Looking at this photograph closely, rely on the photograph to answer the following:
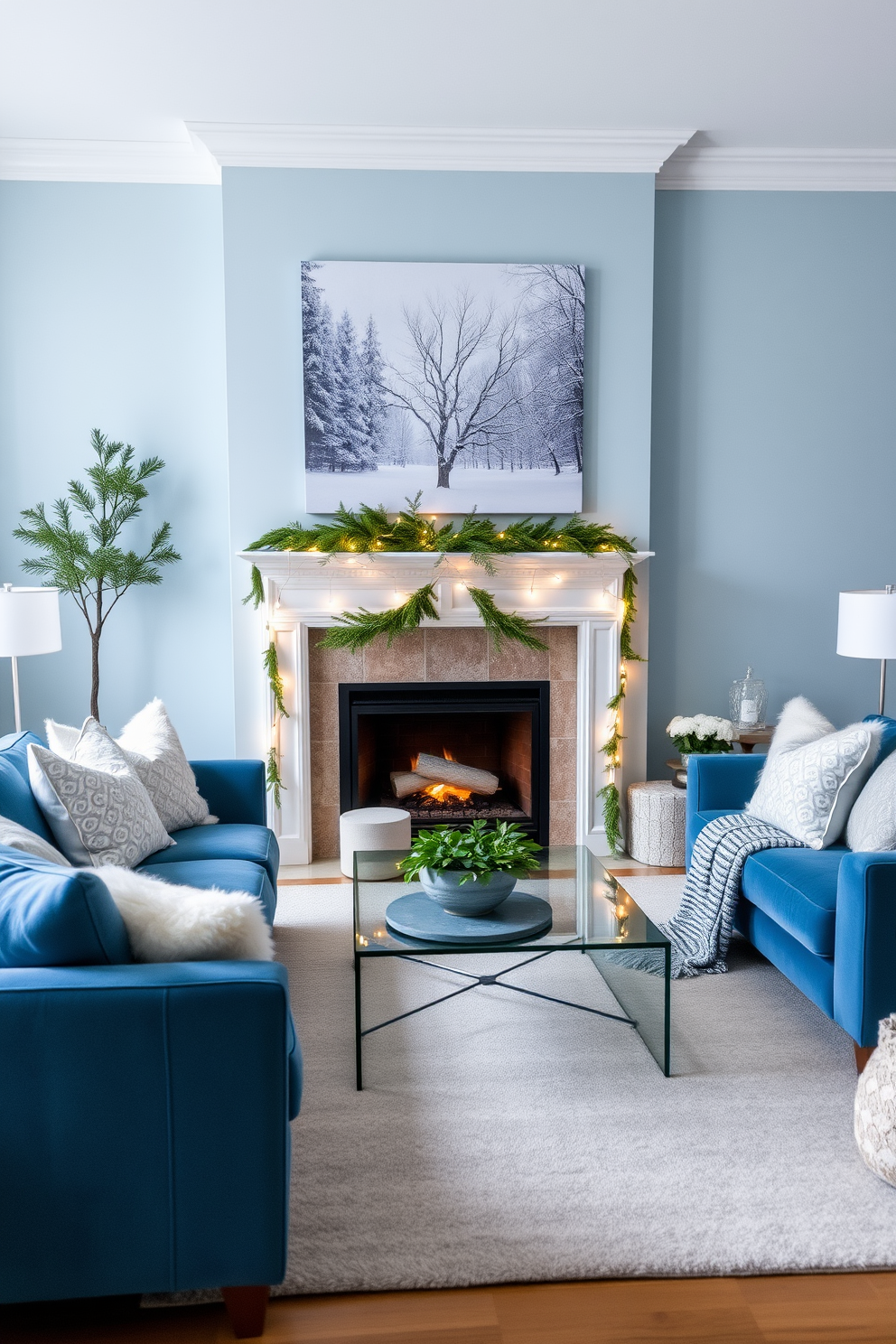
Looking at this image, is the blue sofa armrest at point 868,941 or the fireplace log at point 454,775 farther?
the fireplace log at point 454,775

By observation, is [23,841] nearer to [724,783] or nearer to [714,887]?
[714,887]

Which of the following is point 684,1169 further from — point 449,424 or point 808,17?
point 808,17

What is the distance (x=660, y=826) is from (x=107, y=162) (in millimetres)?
3810

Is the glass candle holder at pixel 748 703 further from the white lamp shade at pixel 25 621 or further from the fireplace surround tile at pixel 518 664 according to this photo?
the white lamp shade at pixel 25 621

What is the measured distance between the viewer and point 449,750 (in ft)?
16.1

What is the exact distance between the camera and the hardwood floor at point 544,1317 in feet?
5.42

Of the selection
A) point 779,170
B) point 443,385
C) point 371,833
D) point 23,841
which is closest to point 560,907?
point 23,841

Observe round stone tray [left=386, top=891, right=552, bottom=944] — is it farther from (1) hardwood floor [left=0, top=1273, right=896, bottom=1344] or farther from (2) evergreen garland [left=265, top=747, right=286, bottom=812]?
(2) evergreen garland [left=265, top=747, right=286, bottom=812]

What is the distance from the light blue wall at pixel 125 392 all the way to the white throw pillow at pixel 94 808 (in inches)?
68.9

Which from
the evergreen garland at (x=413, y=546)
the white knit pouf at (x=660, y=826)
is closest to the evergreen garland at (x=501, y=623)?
the evergreen garland at (x=413, y=546)

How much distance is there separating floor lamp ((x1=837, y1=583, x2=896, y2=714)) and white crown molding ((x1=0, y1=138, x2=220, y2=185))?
10.7 feet

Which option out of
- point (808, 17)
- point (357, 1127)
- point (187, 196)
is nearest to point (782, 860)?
point (357, 1127)

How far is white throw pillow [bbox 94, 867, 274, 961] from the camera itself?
1.68m

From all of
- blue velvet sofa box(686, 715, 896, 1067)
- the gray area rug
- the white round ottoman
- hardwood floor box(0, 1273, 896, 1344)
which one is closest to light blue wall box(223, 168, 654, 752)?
the white round ottoman
